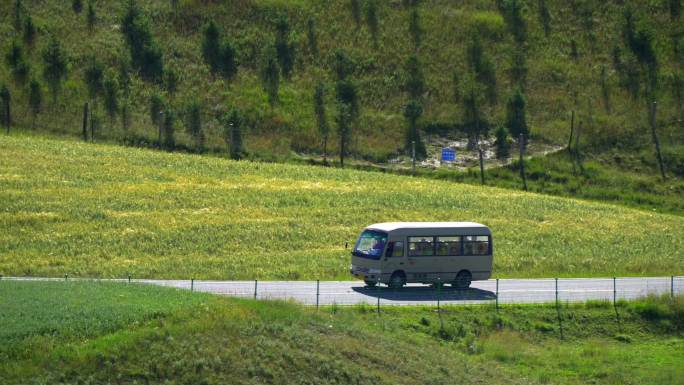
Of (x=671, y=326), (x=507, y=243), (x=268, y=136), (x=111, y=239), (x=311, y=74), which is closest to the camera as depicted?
(x=671, y=326)

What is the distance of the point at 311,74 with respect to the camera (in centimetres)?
9994

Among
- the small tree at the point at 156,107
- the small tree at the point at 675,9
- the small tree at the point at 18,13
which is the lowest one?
the small tree at the point at 156,107

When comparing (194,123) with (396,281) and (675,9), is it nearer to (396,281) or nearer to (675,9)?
(396,281)

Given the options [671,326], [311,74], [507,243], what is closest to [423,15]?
[311,74]

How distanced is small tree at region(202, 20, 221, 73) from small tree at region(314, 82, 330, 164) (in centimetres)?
1177

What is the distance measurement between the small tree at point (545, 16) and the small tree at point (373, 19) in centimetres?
1803

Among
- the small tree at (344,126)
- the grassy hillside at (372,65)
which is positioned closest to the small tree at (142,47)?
the grassy hillside at (372,65)

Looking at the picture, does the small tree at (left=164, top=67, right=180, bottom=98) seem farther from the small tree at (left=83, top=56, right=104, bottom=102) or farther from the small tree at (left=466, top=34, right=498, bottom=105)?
the small tree at (left=466, top=34, right=498, bottom=105)

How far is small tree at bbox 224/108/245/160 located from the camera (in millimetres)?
84688

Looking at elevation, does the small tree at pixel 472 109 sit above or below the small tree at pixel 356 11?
below

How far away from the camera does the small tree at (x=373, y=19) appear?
10688 centimetres

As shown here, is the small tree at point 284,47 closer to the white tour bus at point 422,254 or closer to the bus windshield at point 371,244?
the white tour bus at point 422,254

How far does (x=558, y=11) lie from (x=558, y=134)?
80.9ft

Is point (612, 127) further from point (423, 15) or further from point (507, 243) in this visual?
point (507, 243)
